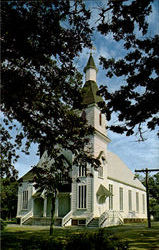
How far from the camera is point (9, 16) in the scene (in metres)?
7.21

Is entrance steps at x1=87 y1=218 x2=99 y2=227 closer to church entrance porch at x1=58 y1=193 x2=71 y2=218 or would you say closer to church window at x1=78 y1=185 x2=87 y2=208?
church window at x1=78 y1=185 x2=87 y2=208

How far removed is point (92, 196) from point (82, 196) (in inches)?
58.6

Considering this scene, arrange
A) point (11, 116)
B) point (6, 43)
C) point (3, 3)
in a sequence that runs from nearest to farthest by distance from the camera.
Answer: point (3, 3) < point (6, 43) < point (11, 116)

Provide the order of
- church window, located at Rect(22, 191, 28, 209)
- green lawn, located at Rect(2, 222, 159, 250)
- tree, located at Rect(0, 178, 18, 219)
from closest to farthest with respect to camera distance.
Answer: green lawn, located at Rect(2, 222, 159, 250) → tree, located at Rect(0, 178, 18, 219) → church window, located at Rect(22, 191, 28, 209)

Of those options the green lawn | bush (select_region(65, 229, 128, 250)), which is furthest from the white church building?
bush (select_region(65, 229, 128, 250))

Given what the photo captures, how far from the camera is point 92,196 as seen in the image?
28.7 metres

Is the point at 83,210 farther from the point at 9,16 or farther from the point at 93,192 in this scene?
the point at 9,16

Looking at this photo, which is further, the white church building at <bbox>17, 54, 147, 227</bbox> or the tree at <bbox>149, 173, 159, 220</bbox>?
the tree at <bbox>149, 173, 159, 220</bbox>

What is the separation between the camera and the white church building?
1129 inches

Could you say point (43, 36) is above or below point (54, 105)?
above

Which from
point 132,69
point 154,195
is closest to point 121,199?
point 154,195

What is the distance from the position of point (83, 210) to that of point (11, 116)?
2142cm

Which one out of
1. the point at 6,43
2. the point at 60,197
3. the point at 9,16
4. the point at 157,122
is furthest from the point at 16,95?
the point at 60,197

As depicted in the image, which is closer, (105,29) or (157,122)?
(105,29)
